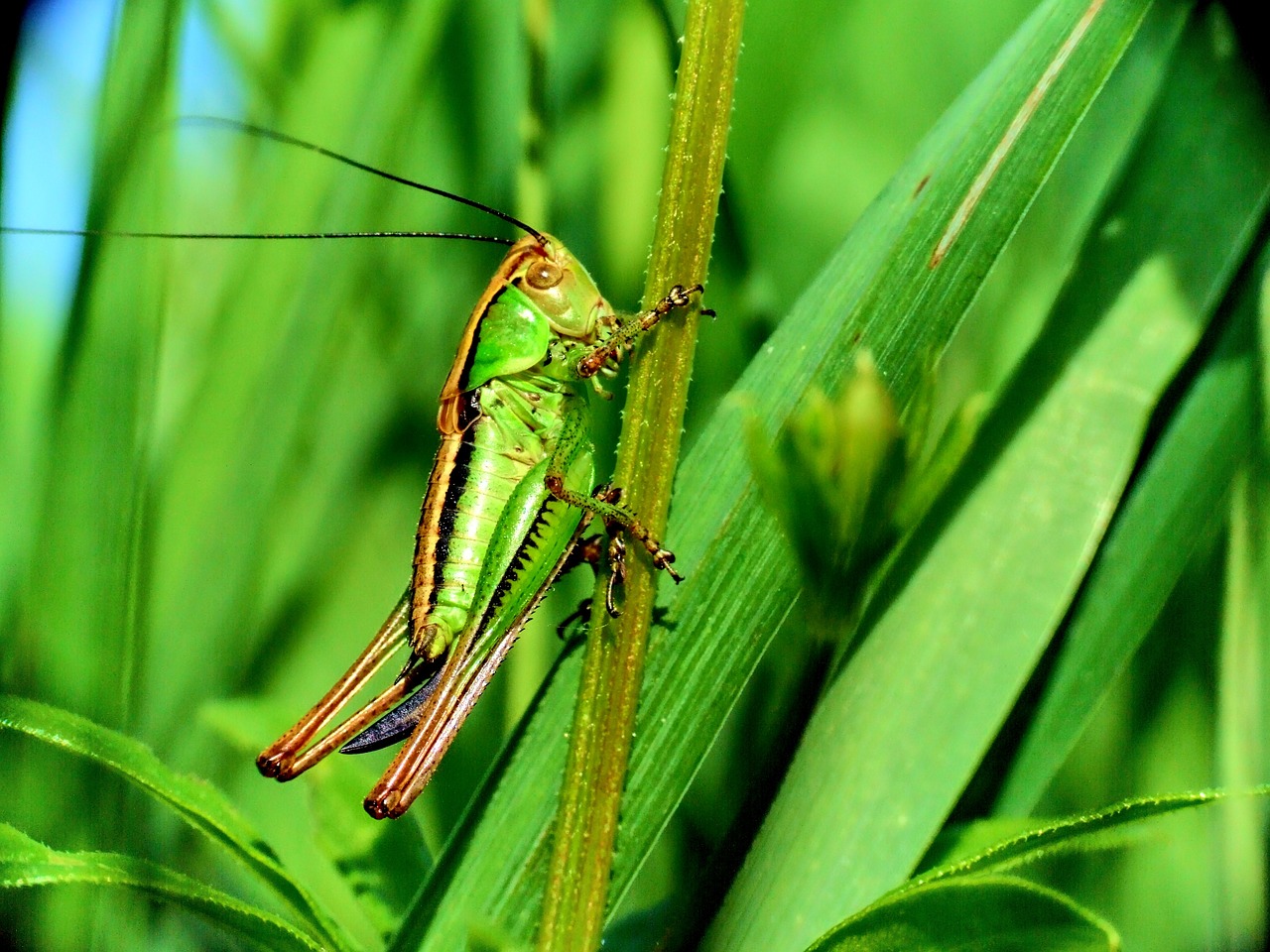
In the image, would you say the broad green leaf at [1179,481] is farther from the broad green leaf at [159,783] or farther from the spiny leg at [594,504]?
the broad green leaf at [159,783]

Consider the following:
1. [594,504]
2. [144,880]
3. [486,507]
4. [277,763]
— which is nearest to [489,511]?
[486,507]

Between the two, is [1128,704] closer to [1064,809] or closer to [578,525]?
[1064,809]

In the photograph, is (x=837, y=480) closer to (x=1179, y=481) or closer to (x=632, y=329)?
(x=632, y=329)

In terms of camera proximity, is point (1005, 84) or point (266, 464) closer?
point (1005, 84)

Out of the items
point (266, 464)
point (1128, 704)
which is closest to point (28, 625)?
point (266, 464)

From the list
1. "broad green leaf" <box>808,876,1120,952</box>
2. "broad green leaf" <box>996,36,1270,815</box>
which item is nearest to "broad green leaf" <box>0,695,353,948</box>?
"broad green leaf" <box>808,876,1120,952</box>

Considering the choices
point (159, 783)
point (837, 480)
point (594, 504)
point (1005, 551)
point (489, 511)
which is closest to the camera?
point (837, 480)

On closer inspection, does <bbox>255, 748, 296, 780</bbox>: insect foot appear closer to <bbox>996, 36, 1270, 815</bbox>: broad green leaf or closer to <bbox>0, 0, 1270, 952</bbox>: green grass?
<bbox>0, 0, 1270, 952</bbox>: green grass
